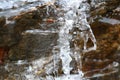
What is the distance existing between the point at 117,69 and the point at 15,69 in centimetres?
108

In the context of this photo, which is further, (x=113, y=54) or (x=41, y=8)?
(x=41, y=8)

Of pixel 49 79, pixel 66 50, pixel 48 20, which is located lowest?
pixel 49 79

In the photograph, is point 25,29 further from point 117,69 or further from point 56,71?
point 117,69

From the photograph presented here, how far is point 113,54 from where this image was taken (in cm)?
370

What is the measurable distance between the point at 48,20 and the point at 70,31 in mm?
277

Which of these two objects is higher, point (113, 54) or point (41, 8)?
point (41, 8)

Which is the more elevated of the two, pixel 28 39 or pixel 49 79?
pixel 28 39

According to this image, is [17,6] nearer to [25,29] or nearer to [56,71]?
[25,29]

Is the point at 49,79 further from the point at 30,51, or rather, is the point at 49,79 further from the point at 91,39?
the point at 91,39

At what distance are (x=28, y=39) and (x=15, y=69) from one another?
1.16ft

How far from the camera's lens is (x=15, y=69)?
3.75 m

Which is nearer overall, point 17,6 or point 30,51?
point 30,51

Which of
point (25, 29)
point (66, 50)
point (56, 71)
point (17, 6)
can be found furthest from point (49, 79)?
point (17, 6)

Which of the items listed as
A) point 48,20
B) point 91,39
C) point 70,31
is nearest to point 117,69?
point 91,39
